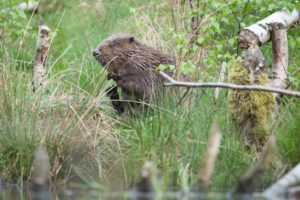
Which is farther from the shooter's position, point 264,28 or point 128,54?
point 128,54

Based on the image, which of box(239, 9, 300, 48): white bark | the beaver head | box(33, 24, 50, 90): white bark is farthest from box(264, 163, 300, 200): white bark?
box(33, 24, 50, 90): white bark

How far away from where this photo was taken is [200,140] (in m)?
6.40

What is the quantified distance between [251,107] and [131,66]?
1.82 meters

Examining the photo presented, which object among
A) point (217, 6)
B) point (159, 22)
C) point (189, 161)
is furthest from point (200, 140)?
point (159, 22)

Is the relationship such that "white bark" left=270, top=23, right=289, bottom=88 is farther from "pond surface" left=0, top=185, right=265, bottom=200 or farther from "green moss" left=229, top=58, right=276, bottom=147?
"pond surface" left=0, top=185, right=265, bottom=200

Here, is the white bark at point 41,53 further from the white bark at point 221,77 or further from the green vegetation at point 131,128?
the white bark at point 221,77

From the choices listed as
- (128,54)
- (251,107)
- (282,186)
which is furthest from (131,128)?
(282,186)

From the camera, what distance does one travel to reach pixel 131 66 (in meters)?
8.13

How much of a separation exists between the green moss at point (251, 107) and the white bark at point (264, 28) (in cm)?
18

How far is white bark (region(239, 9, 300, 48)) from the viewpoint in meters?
6.69

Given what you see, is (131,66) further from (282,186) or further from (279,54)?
(282,186)

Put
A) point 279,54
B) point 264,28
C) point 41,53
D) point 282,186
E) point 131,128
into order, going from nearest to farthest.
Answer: point 282,186
point 264,28
point 279,54
point 131,128
point 41,53

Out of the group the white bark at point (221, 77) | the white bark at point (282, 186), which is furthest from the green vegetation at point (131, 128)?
the white bark at point (282, 186)

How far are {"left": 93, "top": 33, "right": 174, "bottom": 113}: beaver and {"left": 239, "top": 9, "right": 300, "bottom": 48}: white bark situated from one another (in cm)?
129
